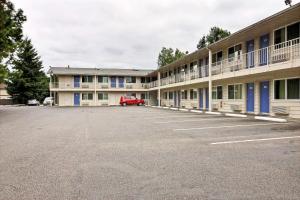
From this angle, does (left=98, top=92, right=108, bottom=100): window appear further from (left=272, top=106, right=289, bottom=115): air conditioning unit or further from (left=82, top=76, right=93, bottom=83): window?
(left=272, top=106, right=289, bottom=115): air conditioning unit

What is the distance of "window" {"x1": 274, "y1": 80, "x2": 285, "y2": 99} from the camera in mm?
15039

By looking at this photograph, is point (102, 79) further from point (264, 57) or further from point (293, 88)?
point (293, 88)

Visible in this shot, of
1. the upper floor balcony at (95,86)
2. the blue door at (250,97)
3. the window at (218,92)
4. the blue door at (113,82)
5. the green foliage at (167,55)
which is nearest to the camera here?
the blue door at (250,97)

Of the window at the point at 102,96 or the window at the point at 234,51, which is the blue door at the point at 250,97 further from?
the window at the point at 102,96

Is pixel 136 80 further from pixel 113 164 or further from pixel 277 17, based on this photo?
pixel 113 164

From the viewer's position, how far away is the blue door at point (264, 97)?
16422mm

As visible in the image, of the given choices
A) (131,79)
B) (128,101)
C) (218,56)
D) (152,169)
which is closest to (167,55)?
(131,79)

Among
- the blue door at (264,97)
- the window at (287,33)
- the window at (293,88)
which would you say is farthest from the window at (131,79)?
the window at (293,88)

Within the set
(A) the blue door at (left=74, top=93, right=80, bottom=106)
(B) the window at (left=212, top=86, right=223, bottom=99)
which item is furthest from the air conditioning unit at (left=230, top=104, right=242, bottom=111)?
(A) the blue door at (left=74, top=93, right=80, bottom=106)

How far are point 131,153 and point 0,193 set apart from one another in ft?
10.6

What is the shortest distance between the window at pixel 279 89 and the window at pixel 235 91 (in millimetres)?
3809

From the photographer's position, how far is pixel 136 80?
46.9 meters

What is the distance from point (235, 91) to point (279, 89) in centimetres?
493

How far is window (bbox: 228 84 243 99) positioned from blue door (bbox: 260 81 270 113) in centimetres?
233
